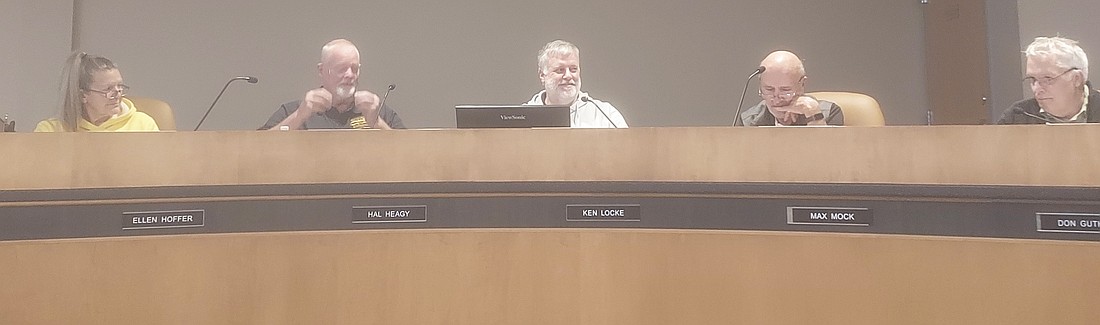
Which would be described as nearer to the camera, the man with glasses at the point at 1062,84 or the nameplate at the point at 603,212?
the nameplate at the point at 603,212

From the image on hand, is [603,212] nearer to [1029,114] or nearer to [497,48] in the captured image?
[1029,114]

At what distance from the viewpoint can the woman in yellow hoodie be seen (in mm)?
2098

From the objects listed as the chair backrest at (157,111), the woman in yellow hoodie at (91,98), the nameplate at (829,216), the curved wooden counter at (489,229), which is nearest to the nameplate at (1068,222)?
the curved wooden counter at (489,229)

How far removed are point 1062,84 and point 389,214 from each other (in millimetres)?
1622

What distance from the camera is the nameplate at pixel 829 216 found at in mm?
1234

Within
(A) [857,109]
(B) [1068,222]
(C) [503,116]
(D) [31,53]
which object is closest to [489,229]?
(C) [503,116]

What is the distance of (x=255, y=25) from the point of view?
3666 millimetres

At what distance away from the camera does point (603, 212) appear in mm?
1316

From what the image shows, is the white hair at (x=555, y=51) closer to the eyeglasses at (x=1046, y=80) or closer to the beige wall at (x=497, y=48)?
the beige wall at (x=497, y=48)

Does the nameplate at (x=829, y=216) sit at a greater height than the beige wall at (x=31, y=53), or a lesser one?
lesser

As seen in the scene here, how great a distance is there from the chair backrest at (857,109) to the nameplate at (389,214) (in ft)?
4.73

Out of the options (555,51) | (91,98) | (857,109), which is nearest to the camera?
(91,98)

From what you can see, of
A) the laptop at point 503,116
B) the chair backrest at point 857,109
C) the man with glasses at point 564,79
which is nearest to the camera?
the laptop at point 503,116

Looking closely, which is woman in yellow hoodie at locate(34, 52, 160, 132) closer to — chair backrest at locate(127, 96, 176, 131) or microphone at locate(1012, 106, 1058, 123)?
chair backrest at locate(127, 96, 176, 131)
